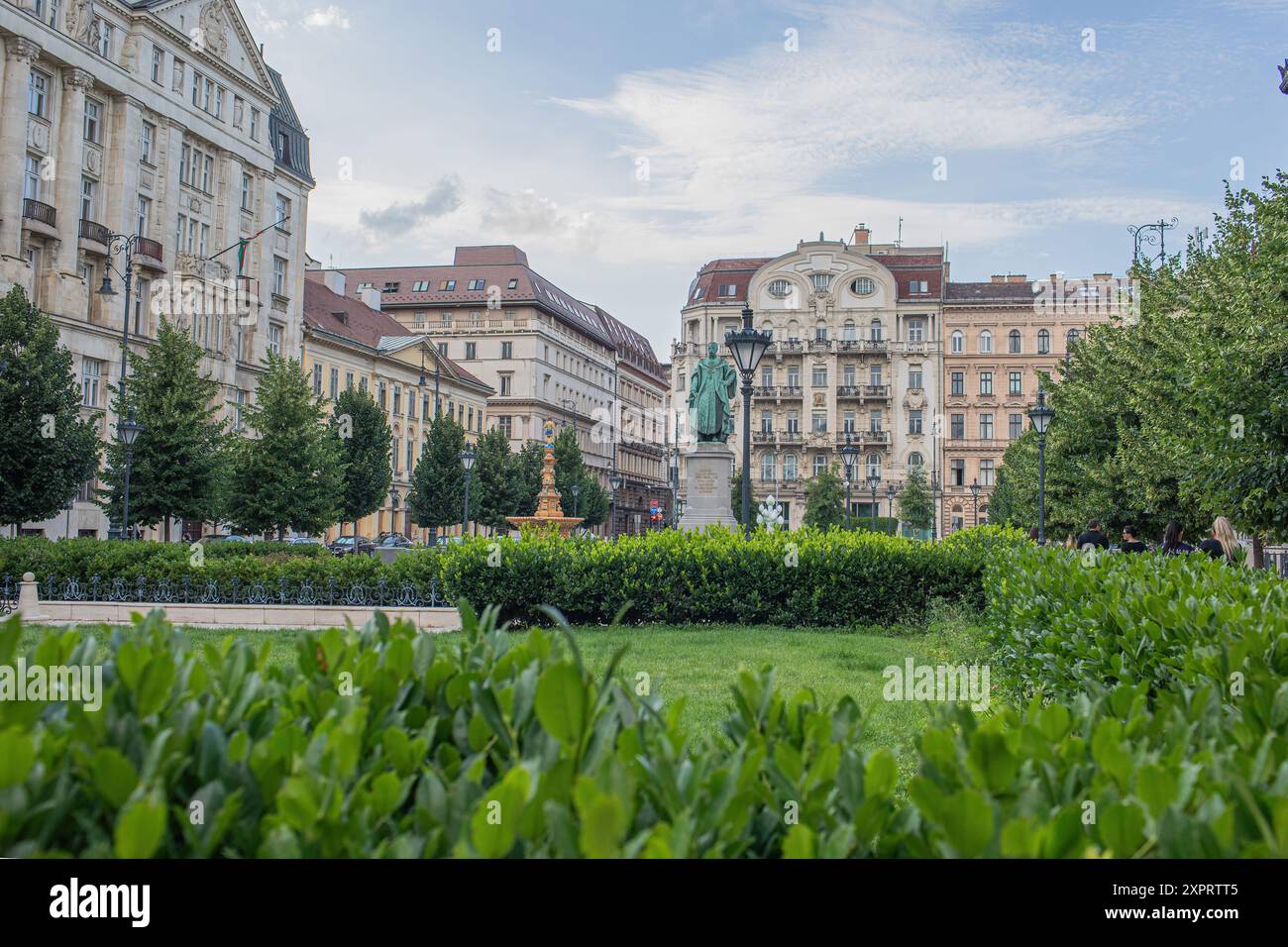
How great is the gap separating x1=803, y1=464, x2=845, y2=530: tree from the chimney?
112 feet

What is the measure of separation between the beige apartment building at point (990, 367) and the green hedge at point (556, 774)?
2912 inches

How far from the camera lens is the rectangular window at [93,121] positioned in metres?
40.4

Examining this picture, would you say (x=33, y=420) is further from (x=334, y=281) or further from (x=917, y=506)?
(x=917, y=506)

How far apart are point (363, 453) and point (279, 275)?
502 inches

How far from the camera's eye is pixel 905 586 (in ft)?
55.0

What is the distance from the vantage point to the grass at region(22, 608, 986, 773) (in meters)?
8.90

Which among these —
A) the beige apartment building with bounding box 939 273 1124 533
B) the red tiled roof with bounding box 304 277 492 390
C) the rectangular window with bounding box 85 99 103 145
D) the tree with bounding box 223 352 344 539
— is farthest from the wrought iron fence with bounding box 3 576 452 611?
the beige apartment building with bounding box 939 273 1124 533

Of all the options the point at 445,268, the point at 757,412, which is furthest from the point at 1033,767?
the point at 445,268

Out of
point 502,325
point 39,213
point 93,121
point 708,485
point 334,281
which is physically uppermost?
point 502,325

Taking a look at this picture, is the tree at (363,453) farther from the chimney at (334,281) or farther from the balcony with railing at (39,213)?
the chimney at (334,281)

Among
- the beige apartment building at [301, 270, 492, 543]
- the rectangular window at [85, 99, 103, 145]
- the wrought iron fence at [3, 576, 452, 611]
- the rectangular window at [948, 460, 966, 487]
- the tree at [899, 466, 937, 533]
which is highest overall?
the rectangular window at [85, 99, 103, 145]

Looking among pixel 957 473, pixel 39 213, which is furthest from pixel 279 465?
pixel 957 473

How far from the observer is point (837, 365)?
73.8m

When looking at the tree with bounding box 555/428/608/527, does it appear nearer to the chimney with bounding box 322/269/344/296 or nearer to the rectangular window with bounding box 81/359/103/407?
the chimney with bounding box 322/269/344/296
